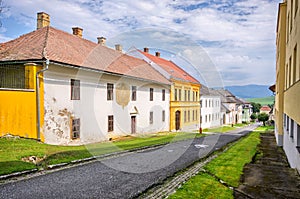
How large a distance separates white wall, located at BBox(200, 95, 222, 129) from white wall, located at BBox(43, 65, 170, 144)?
20580mm

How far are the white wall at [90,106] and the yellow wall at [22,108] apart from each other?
2.10ft

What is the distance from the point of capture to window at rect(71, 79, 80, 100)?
16234mm

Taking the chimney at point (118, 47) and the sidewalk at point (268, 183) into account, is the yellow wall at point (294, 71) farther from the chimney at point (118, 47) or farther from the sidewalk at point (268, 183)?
the chimney at point (118, 47)

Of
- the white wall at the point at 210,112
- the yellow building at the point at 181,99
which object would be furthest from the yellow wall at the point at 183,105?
the white wall at the point at 210,112

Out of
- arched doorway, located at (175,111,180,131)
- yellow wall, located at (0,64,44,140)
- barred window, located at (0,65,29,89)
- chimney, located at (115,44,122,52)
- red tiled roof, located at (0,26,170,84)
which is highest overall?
chimney, located at (115,44,122,52)

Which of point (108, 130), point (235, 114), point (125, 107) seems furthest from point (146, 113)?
point (235, 114)

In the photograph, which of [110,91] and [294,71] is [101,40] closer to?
[110,91]

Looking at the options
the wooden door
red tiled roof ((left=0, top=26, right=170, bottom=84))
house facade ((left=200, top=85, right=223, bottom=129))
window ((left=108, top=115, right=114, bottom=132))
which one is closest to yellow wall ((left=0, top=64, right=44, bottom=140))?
red tiled roof ((left=0, top=26, right=170, bottom=84))

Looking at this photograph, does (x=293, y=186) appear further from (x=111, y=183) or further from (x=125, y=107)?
(x=125, y=107)

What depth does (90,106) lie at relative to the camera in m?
17.8

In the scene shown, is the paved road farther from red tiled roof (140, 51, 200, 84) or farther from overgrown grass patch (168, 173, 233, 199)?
red tiled roof (140, 51, 200, 84)

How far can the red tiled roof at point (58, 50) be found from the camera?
14867 millimetres

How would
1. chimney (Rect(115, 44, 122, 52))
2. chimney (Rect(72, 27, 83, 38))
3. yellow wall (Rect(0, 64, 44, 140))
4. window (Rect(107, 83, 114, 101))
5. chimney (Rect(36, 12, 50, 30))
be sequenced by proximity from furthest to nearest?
chimney (Rect(115, 44, 122, 52))
chimney (Rect(72, 27, 83, 38))
window (Rect(107, 83, 114, 101))
chimney (Rect(36, 12, 50, 30))
yellow wall (Rect(0, 64, 44, 140))

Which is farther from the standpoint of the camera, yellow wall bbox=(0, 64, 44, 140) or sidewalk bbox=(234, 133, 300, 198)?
yellow wall bbox=(0, 64, 44, 140)
